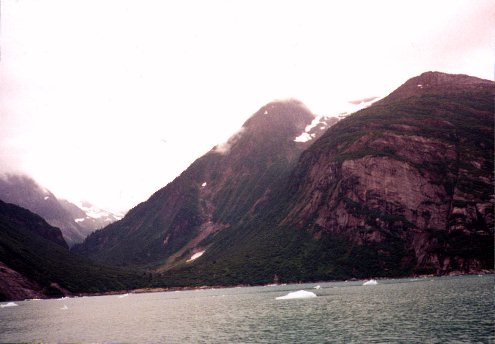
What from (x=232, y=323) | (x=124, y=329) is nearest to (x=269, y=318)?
(x=232, y=323)

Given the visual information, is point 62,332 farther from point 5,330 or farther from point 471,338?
point 471,338

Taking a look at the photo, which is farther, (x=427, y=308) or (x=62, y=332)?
(x=62, y=332)

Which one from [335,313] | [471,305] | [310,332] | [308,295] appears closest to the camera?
[310,332]

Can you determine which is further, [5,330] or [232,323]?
[5,330]

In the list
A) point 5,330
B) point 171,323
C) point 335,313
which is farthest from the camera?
point 5,330

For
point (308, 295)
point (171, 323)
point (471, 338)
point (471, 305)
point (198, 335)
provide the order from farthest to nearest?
point (308, 295) < point (171, 323) < point (471, 305) < point (198, 335) < point (471, 338)

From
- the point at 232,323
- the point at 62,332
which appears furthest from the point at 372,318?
the point at 62,332

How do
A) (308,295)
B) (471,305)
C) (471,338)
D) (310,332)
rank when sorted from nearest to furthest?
(471,338), (310,332), (471,305), (308,295)

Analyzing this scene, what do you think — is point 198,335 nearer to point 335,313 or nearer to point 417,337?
point 335,313
